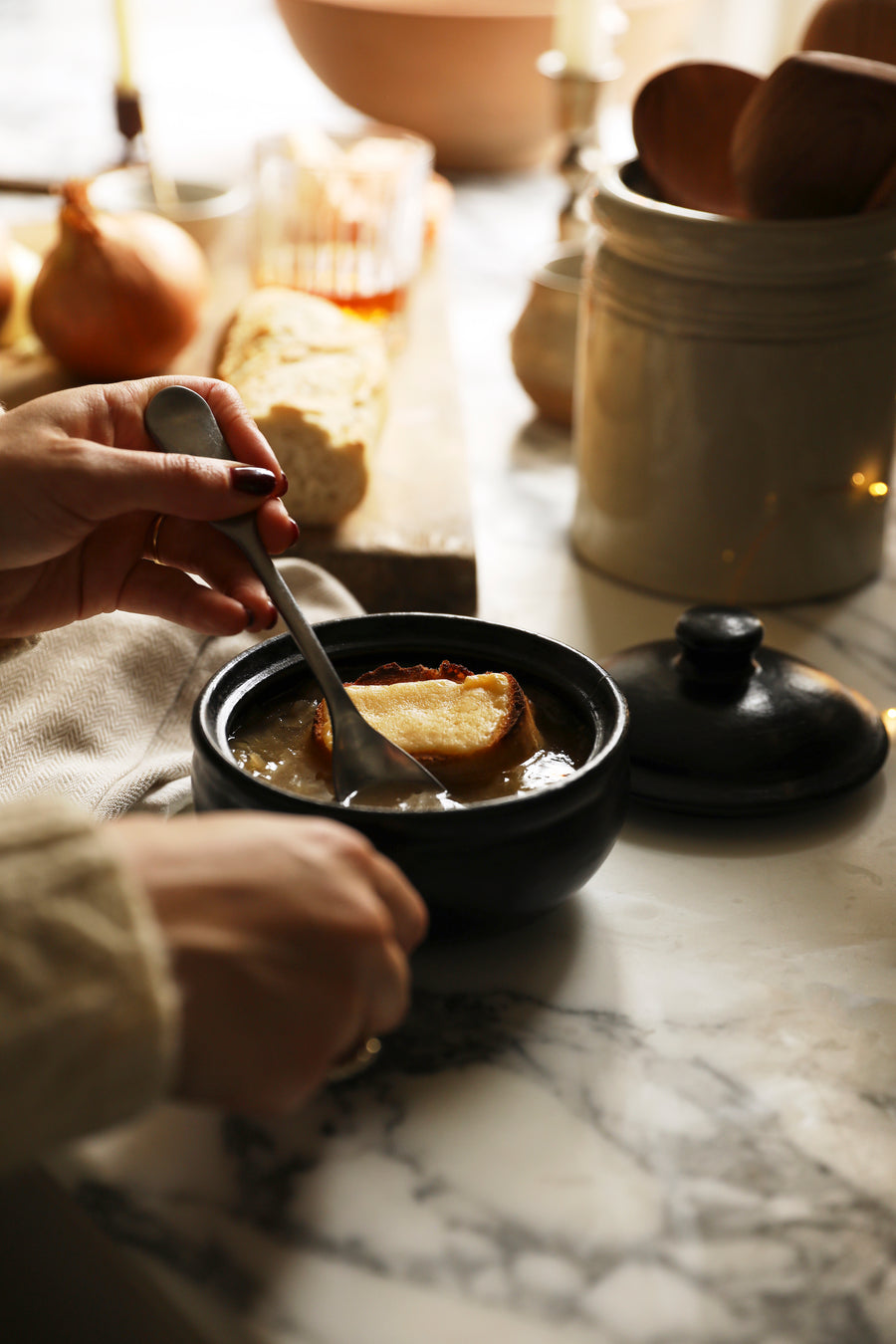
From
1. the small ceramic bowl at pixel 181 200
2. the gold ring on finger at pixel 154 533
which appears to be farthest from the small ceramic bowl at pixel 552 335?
the gold ring on finger at pixel 154 533

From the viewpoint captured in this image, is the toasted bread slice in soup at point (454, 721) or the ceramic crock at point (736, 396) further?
the ceramic crock at point (736, 396)

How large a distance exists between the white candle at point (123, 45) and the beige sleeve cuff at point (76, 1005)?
4.37 feet

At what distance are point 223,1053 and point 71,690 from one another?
0.36 m

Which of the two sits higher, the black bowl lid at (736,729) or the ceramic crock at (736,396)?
the ceramic crock at (736,396)

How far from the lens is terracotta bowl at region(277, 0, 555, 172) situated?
64.6 inches

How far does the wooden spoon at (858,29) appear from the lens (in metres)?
0.85

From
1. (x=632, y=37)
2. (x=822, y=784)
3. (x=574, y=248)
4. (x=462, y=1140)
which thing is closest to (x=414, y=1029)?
(x=462, y=1140)

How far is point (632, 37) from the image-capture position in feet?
5.61

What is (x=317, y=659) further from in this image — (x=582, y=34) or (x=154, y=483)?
(x=582, y=34)

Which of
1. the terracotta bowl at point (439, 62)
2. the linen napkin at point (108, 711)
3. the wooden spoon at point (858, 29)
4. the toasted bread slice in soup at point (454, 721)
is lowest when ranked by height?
the linen napkin at point (108, 711)

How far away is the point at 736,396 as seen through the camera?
2.61 ft

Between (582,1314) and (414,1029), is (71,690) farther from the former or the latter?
(582,1314)

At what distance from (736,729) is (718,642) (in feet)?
0.15

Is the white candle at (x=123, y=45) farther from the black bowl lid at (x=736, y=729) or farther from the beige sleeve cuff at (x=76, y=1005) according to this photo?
the beige sleeve cuff at (x=76, y=1005)
